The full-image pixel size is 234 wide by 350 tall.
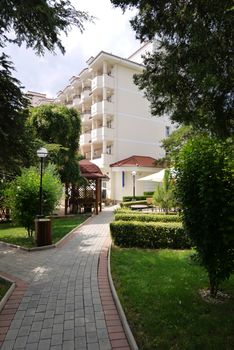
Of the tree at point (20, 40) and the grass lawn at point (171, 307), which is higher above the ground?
the tree at point (20, 40)

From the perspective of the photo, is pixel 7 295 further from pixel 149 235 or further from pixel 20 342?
pixel 149 235

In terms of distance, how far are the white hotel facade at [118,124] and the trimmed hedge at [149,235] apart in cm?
2312

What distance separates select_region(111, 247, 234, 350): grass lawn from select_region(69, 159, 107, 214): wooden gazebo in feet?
48.4

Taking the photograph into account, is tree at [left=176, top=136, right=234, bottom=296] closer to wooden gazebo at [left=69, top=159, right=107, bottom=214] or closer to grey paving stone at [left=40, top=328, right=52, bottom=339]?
grey paving stone at [left=40, top=328, right=52, bottom=339]

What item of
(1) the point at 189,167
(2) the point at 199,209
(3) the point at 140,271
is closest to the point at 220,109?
(1) the point at 189,167

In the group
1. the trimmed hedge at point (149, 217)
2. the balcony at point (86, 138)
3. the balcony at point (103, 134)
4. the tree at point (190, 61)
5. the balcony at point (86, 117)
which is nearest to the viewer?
the tree at point (190, 61)

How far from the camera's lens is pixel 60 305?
5.60 metres

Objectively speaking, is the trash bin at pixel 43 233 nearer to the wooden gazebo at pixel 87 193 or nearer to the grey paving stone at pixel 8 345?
the grey paving stone at pixel 8 345

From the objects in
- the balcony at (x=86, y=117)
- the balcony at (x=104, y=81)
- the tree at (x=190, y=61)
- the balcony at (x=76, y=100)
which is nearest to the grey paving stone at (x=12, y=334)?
the tree at (x=190, y=61)

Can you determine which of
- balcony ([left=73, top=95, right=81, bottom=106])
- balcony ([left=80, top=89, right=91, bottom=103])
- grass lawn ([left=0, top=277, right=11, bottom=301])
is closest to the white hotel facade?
balcony ([left=80, top=89, right=91, bottom=103])

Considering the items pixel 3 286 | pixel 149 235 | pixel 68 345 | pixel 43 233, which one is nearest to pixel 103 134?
pixel 43 233

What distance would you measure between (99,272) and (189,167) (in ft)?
11.3

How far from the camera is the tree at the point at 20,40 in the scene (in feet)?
22.2

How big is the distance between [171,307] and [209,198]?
70.9 inches
